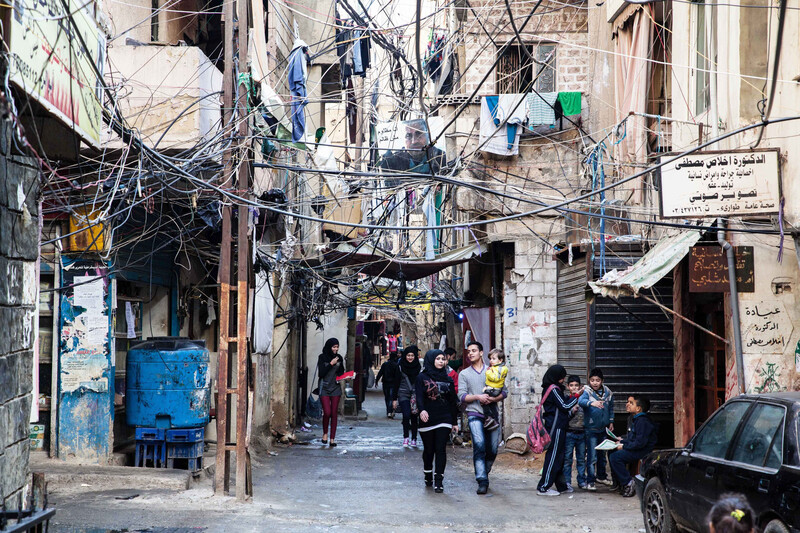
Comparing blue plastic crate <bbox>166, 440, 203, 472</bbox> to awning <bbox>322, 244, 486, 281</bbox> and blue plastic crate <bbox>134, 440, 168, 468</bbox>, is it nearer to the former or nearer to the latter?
blue plastic crate <bbox>134, 440, 168, 468</bbox>

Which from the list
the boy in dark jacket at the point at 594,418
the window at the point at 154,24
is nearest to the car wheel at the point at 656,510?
the boy in dark jacket at the point at 594,418

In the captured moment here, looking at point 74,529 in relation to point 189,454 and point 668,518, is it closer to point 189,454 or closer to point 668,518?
point 189,454

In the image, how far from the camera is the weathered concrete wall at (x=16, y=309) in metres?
5.54

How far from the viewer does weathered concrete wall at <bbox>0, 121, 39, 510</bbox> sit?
5535 millimetres

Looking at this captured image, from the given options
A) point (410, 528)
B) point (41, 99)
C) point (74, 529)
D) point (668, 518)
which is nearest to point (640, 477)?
point (668, 518)

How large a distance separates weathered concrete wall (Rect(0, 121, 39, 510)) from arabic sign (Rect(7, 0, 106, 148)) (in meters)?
0.48

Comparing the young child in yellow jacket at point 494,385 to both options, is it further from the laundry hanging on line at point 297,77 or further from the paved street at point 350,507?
the laundry hanging on line at point 297,77

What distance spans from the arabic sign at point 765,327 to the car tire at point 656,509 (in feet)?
8.05

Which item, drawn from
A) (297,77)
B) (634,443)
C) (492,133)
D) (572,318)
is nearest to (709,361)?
(634,443)

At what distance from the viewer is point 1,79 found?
4723mm

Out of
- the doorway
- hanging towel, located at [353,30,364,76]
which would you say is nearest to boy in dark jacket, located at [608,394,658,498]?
the doorway

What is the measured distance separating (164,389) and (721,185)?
7214mm

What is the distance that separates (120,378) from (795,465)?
32.3 feet

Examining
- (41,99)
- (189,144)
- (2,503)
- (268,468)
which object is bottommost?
(268,468)
